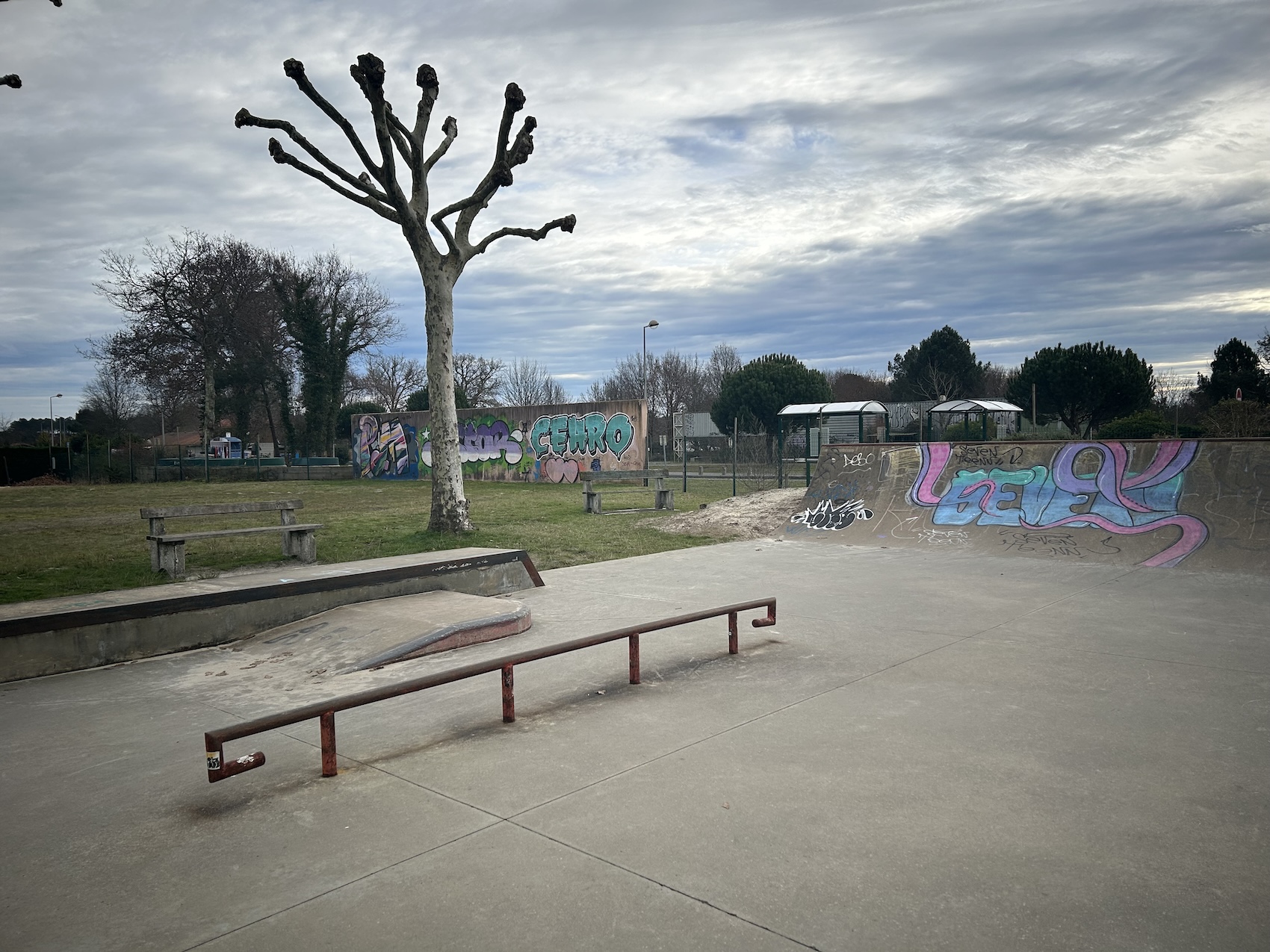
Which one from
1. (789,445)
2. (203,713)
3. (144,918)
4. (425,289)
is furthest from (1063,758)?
(789,445)

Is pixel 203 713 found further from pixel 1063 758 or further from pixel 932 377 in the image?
pixel 932 377

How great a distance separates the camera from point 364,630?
6887 mm

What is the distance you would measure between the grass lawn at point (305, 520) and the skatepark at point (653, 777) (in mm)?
3291

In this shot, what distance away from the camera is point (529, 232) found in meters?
14.5

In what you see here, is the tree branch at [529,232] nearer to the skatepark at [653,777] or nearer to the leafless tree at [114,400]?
the skatepark at [653,777]

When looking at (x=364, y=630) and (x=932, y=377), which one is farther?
(x=932, y=377)

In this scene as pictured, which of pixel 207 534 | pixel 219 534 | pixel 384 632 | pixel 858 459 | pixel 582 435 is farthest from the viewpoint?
pixel 582 435

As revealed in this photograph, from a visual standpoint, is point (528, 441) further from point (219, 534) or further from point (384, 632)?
point (384, 632)

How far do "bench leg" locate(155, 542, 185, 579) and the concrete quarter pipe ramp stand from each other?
31.4 ft

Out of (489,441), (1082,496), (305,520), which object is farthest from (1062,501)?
(489,441)

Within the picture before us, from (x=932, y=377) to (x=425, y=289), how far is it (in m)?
46.4

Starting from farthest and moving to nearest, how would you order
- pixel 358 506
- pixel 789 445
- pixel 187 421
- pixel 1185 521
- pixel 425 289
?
pixel 187 421 < pixel 789 445 < pixel 358 506 < pixel 425 289 < pixel 1185 521

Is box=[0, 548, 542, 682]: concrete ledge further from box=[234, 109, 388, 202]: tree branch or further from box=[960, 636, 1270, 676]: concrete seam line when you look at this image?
box=[234, 109, 388, 202]: tree branch

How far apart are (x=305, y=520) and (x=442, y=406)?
5.30m
